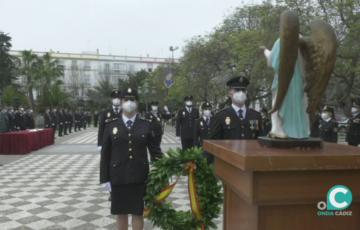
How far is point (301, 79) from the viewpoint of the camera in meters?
3.25

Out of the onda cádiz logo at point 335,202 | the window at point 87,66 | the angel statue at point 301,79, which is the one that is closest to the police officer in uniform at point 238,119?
the angel statue at point 301,79

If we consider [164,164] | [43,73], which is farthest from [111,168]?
[43,73]

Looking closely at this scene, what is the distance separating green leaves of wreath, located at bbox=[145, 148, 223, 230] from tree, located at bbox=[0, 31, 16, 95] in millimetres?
43735

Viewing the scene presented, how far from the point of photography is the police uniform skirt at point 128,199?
4.18 metres

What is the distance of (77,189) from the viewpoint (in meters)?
8.15

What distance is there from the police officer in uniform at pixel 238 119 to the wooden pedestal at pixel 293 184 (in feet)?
7.02

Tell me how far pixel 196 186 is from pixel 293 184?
4.57 feet

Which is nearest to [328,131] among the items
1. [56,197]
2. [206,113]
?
[206,113]

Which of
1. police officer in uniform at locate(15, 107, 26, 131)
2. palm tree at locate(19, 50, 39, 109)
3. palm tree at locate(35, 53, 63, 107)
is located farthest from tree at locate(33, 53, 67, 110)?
police officer in uniform at locate(15, 107, 26, 131)

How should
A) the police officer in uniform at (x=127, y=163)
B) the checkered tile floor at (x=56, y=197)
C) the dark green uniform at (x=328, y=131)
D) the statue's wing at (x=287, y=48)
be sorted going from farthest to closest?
the dark green uniform at (x=328, y=131), the checkered tile floor at (x=56, y=197), the police officer in uniform at (x=127, y=163), the statue's wing at (x=287, y=48)

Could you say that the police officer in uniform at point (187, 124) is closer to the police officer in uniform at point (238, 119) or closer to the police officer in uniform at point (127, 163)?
the police officer in uniform at point (238, 119)

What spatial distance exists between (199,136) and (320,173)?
6428 mm

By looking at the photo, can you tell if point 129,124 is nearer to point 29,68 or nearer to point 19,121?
point 19,121

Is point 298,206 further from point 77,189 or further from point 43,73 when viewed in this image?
point 43,73
